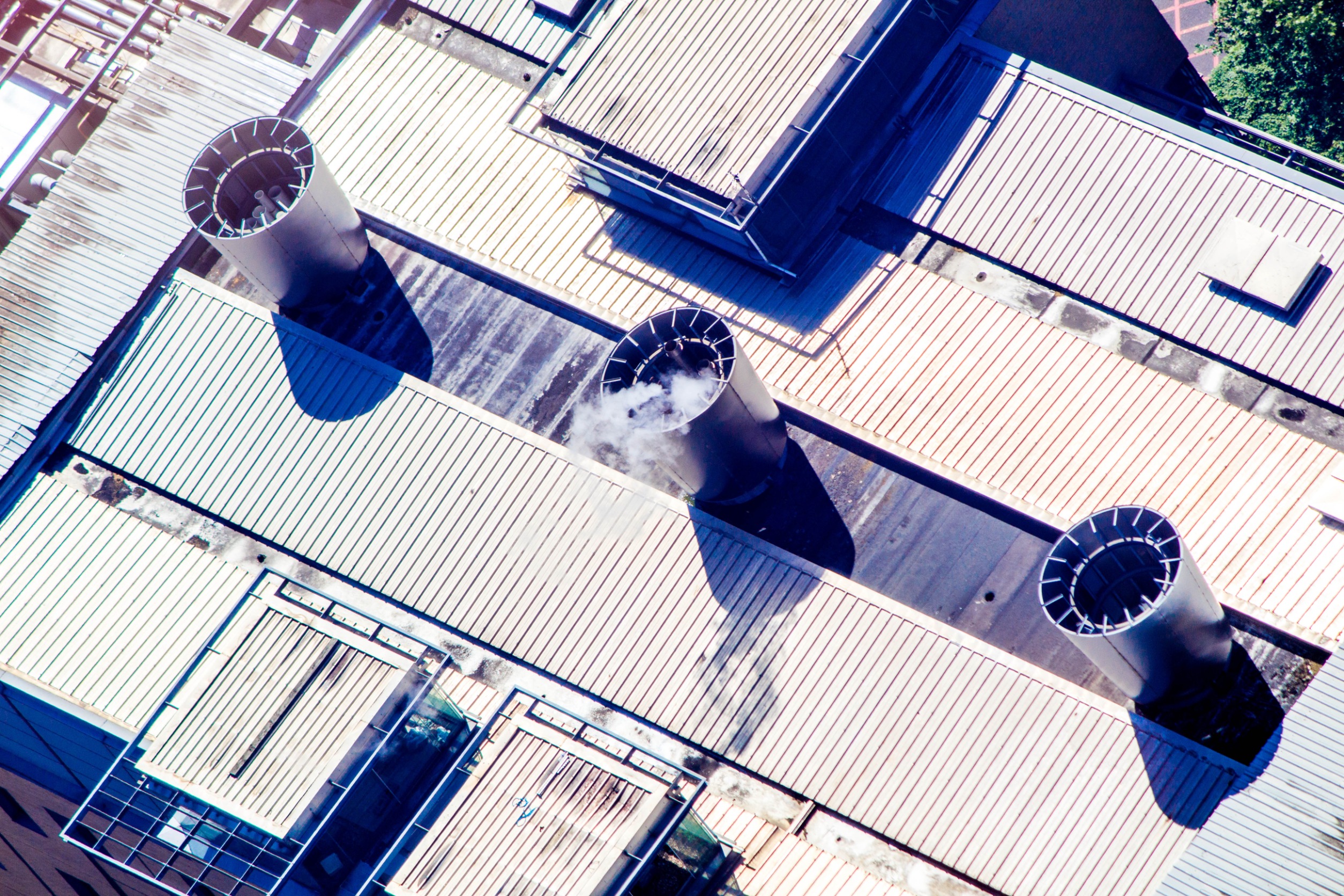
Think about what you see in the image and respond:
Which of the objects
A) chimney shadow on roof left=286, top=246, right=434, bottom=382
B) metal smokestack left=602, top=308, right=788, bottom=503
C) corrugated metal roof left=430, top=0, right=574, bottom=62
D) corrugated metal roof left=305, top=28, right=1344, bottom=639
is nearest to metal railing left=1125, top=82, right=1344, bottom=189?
corrugated metal roof left=305, top=28, right=1344, bottom=639

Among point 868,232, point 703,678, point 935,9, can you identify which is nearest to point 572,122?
point 868,232

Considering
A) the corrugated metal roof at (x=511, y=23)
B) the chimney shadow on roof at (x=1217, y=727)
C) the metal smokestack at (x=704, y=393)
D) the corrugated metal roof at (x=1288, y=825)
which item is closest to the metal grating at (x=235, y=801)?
the metal smokestack at (x=704, y=393)

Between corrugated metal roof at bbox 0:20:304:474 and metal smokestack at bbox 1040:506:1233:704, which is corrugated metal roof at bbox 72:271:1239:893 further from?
metal smokestack at bbox 1040:506:1233:704

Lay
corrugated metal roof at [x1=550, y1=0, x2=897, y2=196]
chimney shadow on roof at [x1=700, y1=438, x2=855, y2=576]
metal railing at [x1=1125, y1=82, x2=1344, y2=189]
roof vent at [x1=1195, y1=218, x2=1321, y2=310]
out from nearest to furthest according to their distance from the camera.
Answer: roof vent at [x1=1195, y1=218, x2=1321, y2=310] → chimney shadow on roof at [x1=700, y1=438, x2=855, y2=576] → corrugated metal roof at [x1=550, y1=0, x2=897, y2=196] → metal railing at [x1=1125, y1=82, x2=1344, y2=189]

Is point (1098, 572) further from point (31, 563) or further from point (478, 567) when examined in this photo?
point (31, 563)

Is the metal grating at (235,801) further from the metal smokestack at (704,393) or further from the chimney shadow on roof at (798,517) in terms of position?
the chimney shadow on roof at (798,517)

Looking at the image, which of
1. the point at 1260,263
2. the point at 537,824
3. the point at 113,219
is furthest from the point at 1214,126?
the point at 113,219

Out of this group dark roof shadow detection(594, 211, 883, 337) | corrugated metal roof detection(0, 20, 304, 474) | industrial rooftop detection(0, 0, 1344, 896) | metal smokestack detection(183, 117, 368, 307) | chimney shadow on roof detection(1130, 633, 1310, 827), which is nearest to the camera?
chimney shadow on roof detection(1130, 633, 1310, 827)
